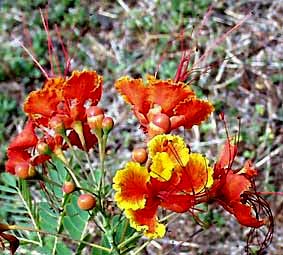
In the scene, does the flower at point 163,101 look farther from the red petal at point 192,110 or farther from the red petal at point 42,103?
the red petal at point 42,103

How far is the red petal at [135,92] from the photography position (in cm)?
135

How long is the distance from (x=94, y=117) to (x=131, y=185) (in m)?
0.18

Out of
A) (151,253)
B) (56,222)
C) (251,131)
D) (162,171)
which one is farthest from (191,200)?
(251,131)

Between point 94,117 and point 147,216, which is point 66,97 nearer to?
point 94,117

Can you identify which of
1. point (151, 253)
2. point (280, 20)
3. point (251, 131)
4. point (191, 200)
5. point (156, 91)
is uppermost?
point (156, 91)

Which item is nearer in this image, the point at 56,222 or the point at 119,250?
the point at 119,250

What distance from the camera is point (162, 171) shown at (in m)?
1.22

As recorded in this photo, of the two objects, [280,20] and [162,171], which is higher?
[162,171]

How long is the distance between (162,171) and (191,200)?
84mm

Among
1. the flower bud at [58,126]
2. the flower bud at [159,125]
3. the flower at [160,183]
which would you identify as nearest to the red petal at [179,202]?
the flower at [160,183]

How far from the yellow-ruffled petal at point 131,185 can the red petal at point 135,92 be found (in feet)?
0.54

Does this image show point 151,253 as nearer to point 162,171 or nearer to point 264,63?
point 264,63

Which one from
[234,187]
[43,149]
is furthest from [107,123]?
[234,187]

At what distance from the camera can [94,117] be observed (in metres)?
1.34
